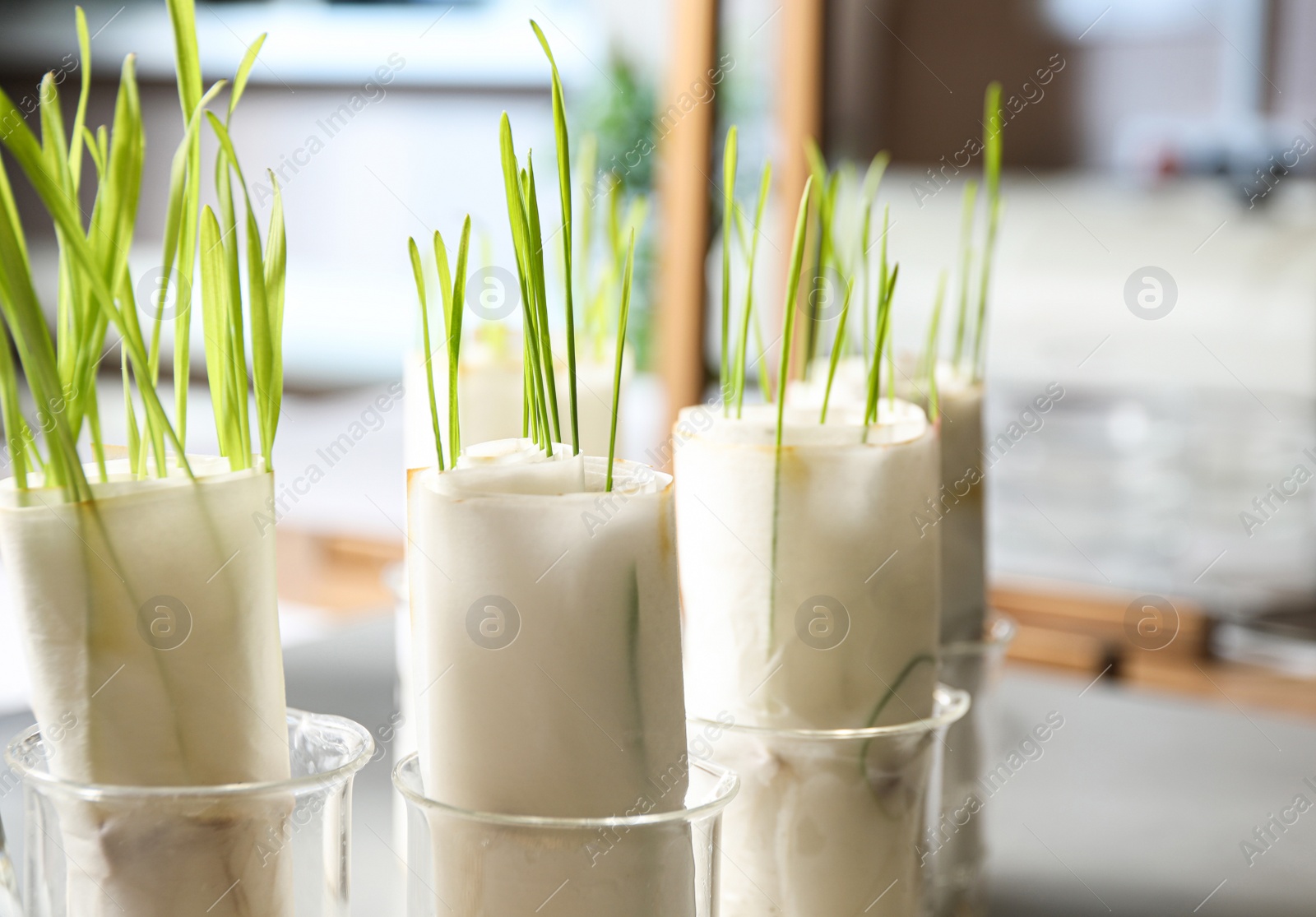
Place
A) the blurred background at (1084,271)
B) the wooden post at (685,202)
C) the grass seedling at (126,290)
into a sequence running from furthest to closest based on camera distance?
the wooden post at (685,202)
the blurred background at (1084,271)
the grass seedling at (126,290)

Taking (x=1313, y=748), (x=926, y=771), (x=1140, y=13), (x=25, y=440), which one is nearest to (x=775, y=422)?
(x=926, y=771)

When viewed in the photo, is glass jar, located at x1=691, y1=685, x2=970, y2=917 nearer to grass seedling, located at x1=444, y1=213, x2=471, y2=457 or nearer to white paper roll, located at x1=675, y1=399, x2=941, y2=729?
white paper roll, located at x1=675, y1=399, x2=941, y2=729

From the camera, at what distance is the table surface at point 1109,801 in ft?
1.67

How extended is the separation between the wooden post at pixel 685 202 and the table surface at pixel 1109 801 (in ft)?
4.35

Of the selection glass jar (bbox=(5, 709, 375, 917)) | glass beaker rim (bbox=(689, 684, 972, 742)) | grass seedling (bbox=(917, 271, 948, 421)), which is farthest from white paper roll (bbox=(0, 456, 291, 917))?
grass seedling (bbox=(917, 271, 948, 421))

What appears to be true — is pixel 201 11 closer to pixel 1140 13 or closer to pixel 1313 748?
Answer: pixel 1140 13

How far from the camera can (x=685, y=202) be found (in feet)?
6.73

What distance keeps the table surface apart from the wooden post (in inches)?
52.3

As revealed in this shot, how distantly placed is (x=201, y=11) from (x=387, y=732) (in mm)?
2926

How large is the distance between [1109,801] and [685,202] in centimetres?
155

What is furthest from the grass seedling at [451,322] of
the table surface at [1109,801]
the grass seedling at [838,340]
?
the table surface at [1109,801]

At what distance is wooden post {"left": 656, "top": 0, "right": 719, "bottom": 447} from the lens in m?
2.00

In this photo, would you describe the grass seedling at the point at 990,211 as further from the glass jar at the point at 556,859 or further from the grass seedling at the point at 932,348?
the glass jar at the point at 556,859

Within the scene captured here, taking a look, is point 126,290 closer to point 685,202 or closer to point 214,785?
point 214,785
